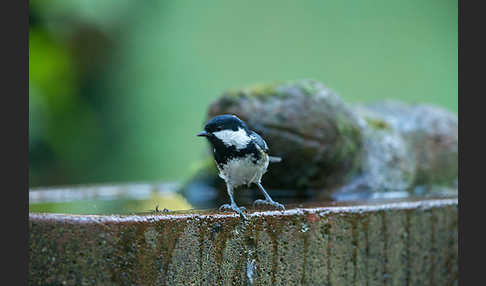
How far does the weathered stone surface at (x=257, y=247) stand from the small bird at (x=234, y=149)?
0.18 metres

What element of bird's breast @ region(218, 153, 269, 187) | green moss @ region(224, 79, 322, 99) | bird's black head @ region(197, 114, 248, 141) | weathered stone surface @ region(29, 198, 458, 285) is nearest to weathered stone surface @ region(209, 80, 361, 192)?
green moss @ region(224, 79, 322, 99)

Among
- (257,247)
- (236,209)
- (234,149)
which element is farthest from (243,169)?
(257,247)

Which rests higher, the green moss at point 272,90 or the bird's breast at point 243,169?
the green moss at point 272,90

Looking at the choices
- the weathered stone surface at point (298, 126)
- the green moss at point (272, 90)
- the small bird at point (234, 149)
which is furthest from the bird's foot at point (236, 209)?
the green moss at point (272, 90)

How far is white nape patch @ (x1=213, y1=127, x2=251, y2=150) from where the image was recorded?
7.44ft

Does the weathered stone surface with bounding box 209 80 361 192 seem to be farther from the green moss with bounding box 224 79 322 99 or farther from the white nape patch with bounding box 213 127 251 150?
the white nape patch with bounding box 213 127 251 150

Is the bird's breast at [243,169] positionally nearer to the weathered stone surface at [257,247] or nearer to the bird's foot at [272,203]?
the bird's foot at [272,203]

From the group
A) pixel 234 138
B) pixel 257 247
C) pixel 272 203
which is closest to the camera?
pixel 257 247

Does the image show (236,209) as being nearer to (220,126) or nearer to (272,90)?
(220,126)

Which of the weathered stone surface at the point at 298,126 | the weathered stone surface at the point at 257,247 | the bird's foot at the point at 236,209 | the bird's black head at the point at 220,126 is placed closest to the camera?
the weathered stone surface at the point at 257,247

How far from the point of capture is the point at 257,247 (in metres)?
2.17

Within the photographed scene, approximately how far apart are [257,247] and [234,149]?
0.45 metres

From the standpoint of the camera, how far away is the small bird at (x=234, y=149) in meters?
2.26

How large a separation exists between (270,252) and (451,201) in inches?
50.8
